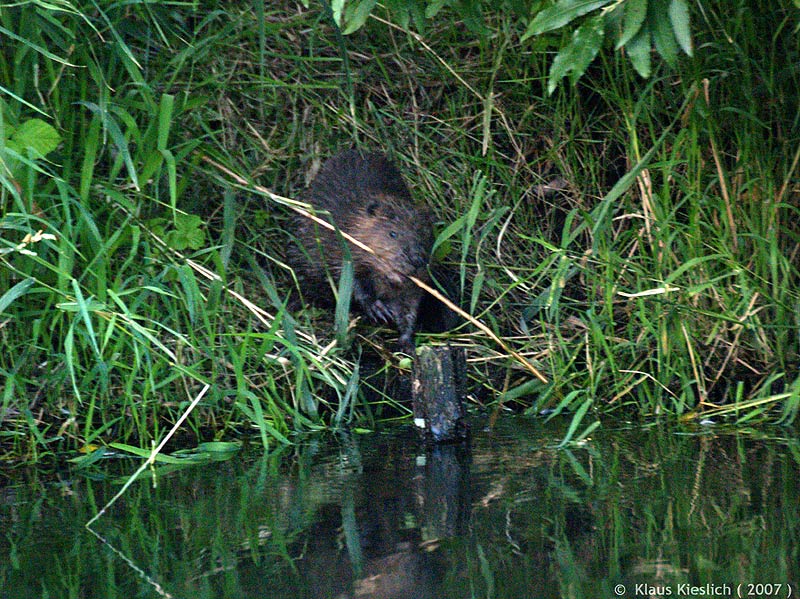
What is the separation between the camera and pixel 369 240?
4.45 metres

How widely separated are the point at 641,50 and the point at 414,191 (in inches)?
82.3

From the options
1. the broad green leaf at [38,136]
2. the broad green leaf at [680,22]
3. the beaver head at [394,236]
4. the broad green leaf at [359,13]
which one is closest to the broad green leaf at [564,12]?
the broad green leaf at [680,22]

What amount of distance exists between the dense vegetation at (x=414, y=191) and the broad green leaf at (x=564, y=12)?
125 cm

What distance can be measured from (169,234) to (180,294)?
27 centimetres

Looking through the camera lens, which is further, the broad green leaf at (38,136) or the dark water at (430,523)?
the broad green leaf at (38,136)

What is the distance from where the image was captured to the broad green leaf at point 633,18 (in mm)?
2879

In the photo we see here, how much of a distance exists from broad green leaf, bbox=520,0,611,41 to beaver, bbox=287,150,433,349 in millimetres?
1464

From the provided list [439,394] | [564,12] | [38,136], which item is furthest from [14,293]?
[564,12]

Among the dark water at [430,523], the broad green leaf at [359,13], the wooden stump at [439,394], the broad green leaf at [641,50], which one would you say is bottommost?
the dark water at [430,523]

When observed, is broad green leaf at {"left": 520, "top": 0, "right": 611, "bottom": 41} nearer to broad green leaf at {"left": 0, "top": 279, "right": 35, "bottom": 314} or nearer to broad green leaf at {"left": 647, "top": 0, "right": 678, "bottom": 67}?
broad green leaf at {"left": 647, "top": 0, "right": 678, "bottom": 67}

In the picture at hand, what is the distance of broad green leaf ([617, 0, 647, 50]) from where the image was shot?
2879 millimetres

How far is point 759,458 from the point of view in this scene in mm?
3324

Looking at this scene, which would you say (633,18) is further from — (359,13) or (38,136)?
(38,136)

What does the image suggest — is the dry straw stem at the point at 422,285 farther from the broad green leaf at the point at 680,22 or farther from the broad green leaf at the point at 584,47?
the broad green leaf at the point at 680,22
